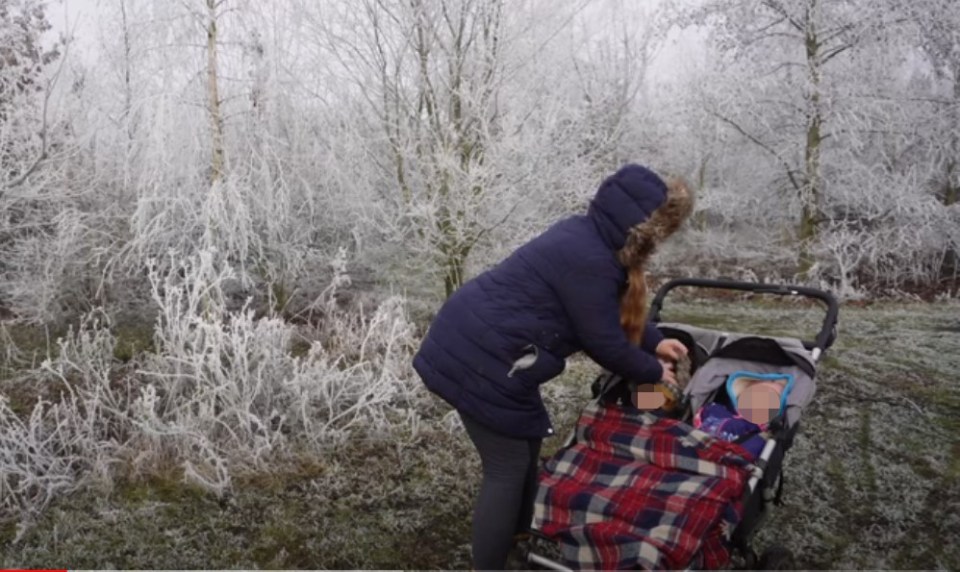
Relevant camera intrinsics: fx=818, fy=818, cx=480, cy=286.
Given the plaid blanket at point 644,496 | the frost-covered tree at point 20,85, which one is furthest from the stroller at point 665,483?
the frost-covered tree at point 20,85

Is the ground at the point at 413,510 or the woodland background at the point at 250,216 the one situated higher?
the woodland background at the point at 250,216

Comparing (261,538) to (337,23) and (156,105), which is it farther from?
(337,23)

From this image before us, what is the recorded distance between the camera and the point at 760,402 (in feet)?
9.92

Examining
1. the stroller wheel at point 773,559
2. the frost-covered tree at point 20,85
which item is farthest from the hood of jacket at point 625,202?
the frost-covered tree at point 20,85

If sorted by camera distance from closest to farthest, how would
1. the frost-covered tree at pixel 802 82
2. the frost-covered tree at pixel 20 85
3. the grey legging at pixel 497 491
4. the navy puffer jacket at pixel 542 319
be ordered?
the navy puffer jacket at pixel 542 319
the grey legging at pixel 497 491
the frost-covered tree at pixel 20 85
the frost-covered tree at pixel 802 82

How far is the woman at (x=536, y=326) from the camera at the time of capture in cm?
244

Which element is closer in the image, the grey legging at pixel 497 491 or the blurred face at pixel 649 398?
the grey legging at pixel 497 491

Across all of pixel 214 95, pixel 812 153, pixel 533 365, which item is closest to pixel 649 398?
pixel 533 365

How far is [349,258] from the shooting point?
7805 mm

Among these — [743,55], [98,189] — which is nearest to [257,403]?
[98,189]

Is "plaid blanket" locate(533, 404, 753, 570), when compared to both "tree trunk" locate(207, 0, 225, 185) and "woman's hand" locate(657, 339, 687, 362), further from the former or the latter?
"tree trunk" locate(207, 0, 225, 185)

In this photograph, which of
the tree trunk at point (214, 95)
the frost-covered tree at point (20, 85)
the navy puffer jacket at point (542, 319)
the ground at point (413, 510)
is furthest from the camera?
the frost-covered tree at point (20, 85)

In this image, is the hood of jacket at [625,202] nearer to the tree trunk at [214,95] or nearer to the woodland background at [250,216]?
the woodland background at [250,216]

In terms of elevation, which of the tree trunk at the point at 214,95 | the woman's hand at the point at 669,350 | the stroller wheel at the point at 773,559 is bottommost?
the stroller wheel at the point at 773,559
